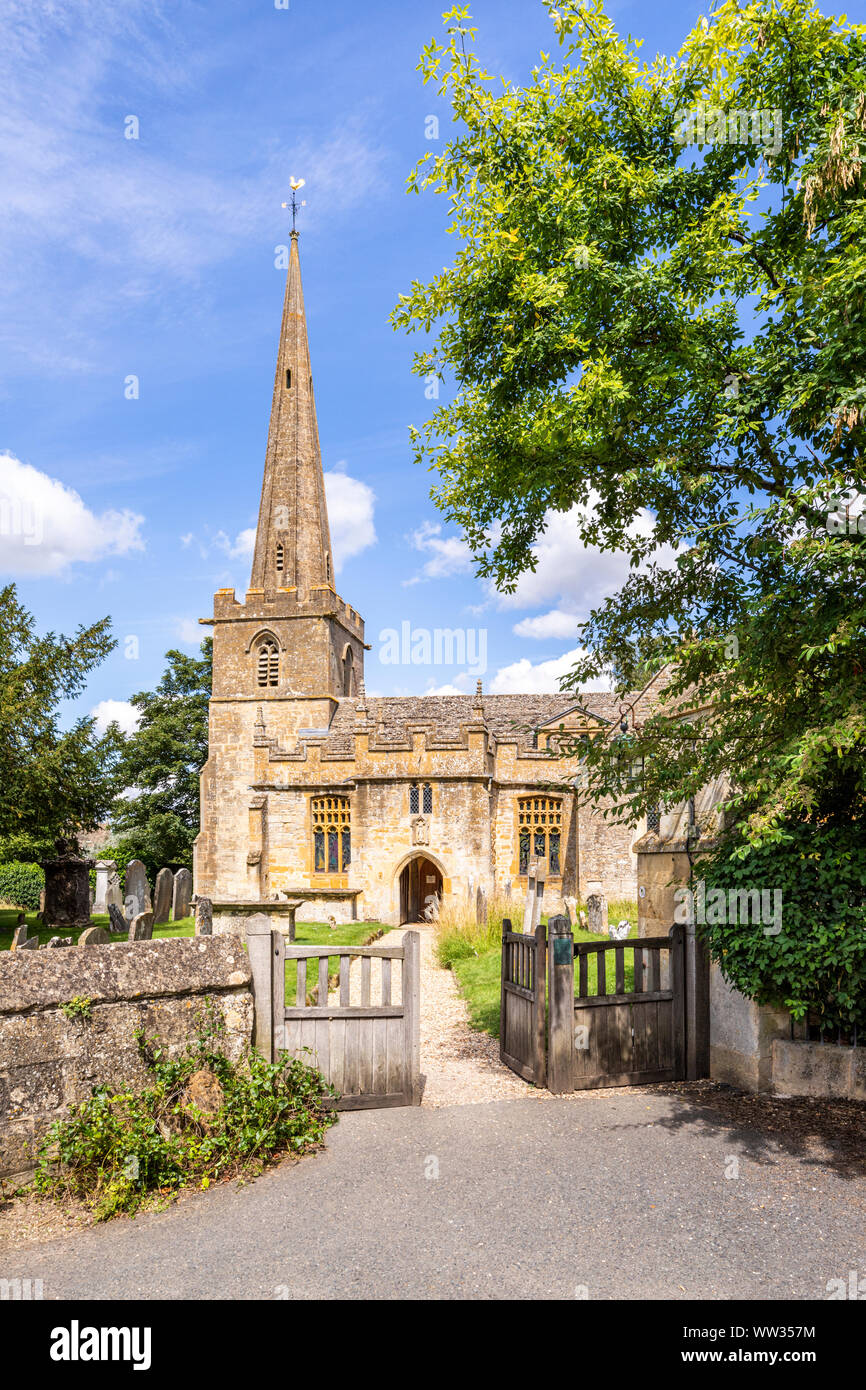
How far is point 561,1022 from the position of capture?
712 cm

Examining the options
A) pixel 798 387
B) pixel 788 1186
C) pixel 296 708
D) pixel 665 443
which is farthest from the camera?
pixel 296 708

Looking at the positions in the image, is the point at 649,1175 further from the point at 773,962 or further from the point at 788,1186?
the point at 773,962

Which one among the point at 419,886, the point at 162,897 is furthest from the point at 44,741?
the point at 419,886

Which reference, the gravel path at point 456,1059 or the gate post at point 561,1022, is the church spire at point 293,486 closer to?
the gravel path at point 456,1059

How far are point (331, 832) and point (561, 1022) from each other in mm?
18905

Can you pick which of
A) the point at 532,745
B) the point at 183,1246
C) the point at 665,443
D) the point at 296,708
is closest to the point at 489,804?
the point at 532,745

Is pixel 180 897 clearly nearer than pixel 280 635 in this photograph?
Yes

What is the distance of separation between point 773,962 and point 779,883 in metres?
0.57

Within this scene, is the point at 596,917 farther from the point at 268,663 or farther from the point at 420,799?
the point at 268,663

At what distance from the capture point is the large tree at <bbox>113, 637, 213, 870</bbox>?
3309cm

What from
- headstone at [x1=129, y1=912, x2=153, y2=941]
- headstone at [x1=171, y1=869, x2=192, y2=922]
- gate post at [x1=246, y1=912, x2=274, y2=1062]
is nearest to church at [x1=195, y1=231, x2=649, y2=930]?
headstone at [x1=171, y1=869, x2=192, y2=922]

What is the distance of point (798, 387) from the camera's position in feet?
17.9

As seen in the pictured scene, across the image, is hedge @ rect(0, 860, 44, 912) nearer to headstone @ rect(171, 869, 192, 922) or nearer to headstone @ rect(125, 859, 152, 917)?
headstone @ rect(171, 869, 192, 922)

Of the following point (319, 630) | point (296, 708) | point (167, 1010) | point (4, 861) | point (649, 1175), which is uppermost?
point (319, 630)
